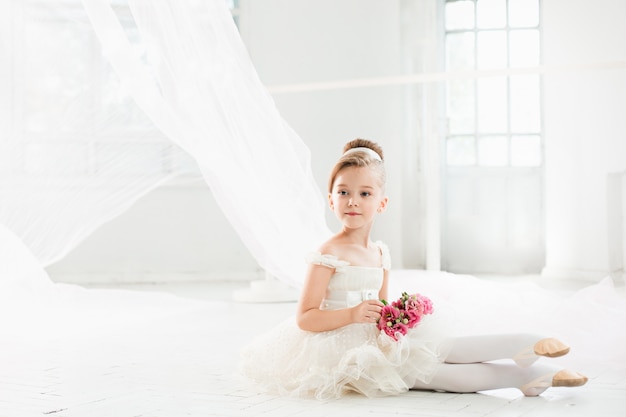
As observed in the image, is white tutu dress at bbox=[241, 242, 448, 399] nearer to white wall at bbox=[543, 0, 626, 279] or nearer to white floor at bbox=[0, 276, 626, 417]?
white floor at bbox=[0, 276, 626, 417]

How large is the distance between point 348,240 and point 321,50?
382cm

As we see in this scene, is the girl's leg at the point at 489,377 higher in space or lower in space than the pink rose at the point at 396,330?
lower

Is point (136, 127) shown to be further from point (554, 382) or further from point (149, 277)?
point (149, 277)

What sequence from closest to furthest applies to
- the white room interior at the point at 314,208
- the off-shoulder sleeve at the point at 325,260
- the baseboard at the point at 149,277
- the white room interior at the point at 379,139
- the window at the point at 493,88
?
the off-shoulder sleeve at the point at 325,260 < the white room interior at the point at 314,208 < the white room interior at the point at 379,139 < the baseboard at the point at 149,277 < the window at the point at 493,88

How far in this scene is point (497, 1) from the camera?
20.5ft

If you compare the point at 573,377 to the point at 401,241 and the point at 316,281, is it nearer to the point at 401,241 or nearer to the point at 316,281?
the point at 316,281

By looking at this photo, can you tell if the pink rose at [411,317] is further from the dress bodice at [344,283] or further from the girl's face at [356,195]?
the girl's face at [356,195]

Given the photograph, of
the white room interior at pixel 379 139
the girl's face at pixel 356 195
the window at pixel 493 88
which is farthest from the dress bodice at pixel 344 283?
the window at pixel 493 88

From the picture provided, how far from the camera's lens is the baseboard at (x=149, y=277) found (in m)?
5.93

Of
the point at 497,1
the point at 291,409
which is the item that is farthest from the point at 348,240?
the point at 497,1

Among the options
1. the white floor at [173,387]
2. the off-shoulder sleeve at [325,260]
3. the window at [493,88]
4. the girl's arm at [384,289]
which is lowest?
the white floor at [173,387]

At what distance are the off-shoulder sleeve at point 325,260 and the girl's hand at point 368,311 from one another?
14cm

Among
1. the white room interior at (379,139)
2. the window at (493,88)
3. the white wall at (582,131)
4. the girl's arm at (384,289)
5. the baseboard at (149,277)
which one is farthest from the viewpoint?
the window at (493,88)

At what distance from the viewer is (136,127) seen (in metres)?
3.72
